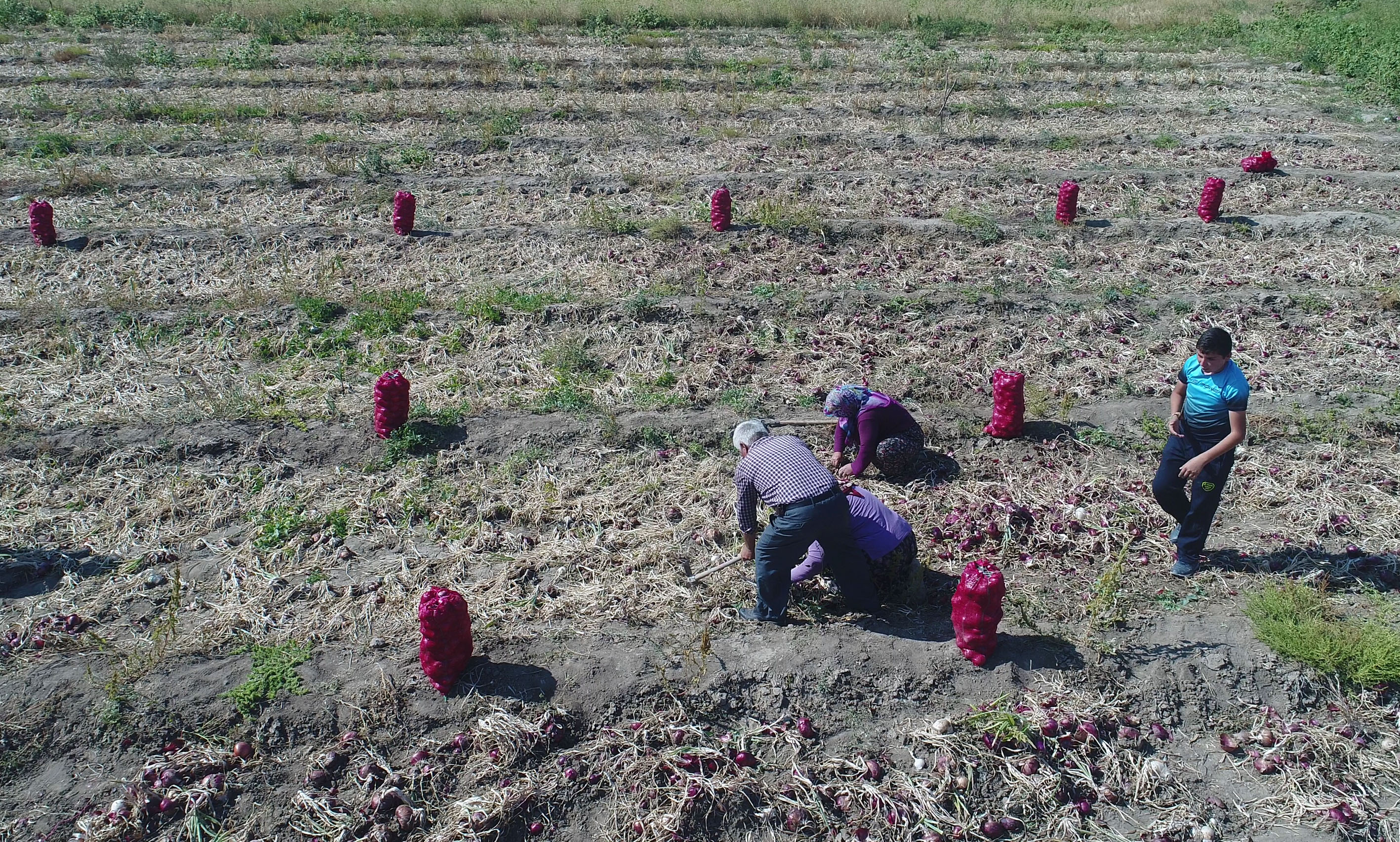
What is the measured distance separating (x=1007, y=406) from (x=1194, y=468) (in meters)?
1.94

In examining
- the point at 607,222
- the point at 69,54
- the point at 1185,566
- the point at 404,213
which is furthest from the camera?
the point at 69,54

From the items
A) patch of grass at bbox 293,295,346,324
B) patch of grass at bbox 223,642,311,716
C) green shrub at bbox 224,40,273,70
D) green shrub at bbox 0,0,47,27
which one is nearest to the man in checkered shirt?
patch of grass at bbox 223,642,311,716

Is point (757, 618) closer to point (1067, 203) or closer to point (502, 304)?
point (502, 304)

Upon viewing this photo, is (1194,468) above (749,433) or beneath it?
beneath

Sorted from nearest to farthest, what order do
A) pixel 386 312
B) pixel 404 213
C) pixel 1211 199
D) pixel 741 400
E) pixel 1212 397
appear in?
1. pixel 1212 397
2. pixel 741 400
3. pixel 386 312
4. pixel 404 213
5. pixel 1211 199

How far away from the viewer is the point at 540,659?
5.52m

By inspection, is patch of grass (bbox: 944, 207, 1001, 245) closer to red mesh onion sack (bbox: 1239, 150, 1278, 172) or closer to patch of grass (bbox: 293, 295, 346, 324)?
red mesh onion sack (bbox: 1239, 150, 1278, 172)

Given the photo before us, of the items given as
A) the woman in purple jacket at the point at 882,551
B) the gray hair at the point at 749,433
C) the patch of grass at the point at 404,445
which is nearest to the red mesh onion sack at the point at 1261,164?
the woman in purple jacket at the point at 882,551

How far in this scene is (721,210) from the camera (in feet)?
35.9

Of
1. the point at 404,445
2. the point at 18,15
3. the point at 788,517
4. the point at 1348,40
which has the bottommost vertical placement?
the point at 404,445

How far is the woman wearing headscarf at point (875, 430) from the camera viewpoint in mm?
6805

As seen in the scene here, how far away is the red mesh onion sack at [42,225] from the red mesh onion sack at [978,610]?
1085 centimetres

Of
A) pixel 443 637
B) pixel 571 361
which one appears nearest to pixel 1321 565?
pixel 443 637

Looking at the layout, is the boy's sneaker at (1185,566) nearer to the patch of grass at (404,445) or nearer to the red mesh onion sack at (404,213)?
the patch of grass at (404,445)
